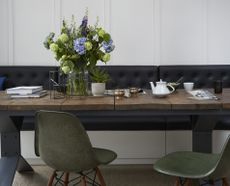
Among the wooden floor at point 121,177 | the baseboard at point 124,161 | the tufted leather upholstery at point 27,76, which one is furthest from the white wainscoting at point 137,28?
the wooden floor at point 121,177

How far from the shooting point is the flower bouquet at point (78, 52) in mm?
2479

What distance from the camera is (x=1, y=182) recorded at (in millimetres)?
1923

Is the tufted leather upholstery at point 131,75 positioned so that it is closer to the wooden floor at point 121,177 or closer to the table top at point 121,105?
the wooden floor at point 121,177

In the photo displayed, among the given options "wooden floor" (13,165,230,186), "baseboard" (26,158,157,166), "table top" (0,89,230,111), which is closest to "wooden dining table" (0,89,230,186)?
"table top" (0,89,230,111)

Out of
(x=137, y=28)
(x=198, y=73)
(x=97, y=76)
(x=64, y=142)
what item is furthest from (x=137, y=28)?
(x=64, y=142)

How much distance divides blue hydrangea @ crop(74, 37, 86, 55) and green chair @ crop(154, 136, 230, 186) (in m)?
0.96

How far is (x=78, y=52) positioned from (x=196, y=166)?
1138 mm

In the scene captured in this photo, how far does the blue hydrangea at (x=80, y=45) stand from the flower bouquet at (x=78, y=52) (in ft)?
A: 0.05

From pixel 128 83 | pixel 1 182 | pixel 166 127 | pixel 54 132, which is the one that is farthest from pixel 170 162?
pixel 128 83

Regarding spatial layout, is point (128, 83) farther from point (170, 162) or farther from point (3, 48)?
point (170, 162)

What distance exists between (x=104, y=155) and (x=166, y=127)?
1342mm

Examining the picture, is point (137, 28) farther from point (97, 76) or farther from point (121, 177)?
point (121, 177)

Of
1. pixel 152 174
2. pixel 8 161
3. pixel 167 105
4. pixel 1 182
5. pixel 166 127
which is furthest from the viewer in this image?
pixel 166 127

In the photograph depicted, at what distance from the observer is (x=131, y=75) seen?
4.14 m
